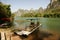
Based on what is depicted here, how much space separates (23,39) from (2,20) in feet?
39.3

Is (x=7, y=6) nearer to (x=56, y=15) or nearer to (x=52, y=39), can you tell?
(x=52, y=39)

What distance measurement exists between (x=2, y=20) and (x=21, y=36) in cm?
1079

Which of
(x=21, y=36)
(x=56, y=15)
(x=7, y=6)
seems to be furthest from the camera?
(x=56, y=15)

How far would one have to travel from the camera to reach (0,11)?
93.5 feet

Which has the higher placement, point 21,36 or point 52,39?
point 21,36

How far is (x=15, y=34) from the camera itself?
21.1 m

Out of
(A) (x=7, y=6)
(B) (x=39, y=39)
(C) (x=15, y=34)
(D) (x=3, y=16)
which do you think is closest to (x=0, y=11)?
(D) (x=3, y=16)

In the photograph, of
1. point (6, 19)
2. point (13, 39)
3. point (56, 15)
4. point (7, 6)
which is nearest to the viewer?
point (13, 39)

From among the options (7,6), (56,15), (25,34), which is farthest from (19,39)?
(56,15)

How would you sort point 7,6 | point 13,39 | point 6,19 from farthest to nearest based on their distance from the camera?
point 7,6 → point 6,19 → point 13,39

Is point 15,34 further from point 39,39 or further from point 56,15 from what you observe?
point 56,15

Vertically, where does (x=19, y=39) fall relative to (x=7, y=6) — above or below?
below

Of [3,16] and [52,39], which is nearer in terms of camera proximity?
[52,39]

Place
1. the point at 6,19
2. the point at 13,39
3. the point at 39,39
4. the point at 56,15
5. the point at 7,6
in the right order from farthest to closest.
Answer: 1. the point at 56,15
2. the point at 7,6
3. the point at 6,19
4. the point at 39,39
5. the point at 13,39
